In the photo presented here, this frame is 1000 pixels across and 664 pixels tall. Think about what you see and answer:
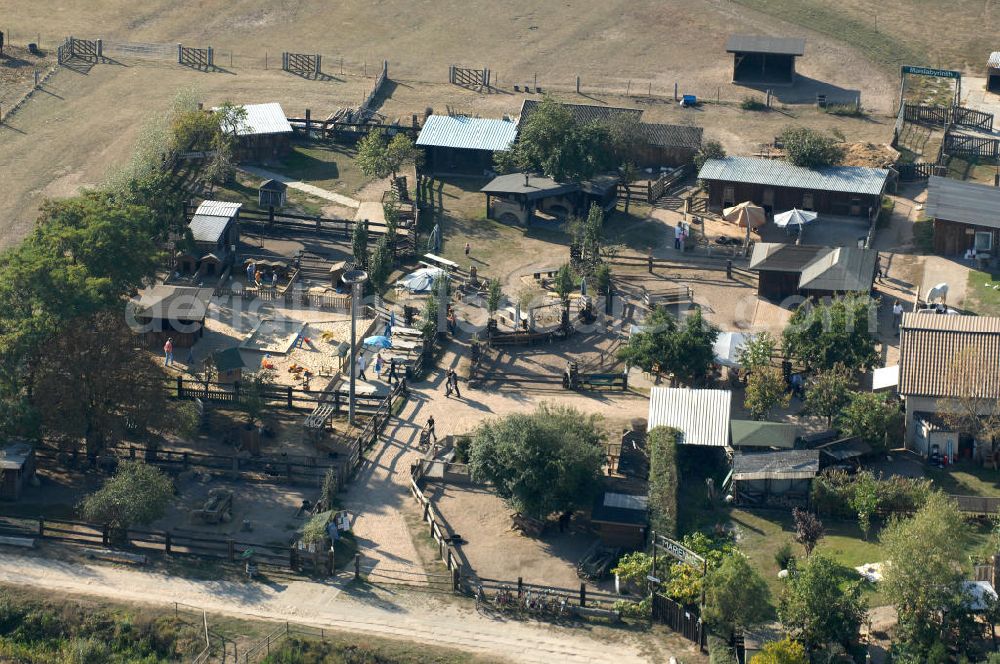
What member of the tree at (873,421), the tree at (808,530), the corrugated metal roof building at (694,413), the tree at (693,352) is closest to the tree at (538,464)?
the corrugated metal roof building at (694,413)

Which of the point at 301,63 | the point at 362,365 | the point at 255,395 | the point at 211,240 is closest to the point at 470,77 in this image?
the point at 301,63

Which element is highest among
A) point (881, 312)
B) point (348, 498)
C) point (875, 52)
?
point (875, 52)

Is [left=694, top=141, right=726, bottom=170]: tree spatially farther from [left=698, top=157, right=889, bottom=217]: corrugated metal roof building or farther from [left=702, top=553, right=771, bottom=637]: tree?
[left=702, top=553, right=771, bottom=637]: tree

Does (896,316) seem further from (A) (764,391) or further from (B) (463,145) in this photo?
(B) (463,145)

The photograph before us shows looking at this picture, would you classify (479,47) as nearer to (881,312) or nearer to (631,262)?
(631,262)

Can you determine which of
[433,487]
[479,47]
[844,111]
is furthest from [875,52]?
[433,487]

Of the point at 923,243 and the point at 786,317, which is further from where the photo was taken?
the point at 923,243

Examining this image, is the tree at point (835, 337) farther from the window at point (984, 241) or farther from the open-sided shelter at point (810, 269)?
the window at point (984, 241)
